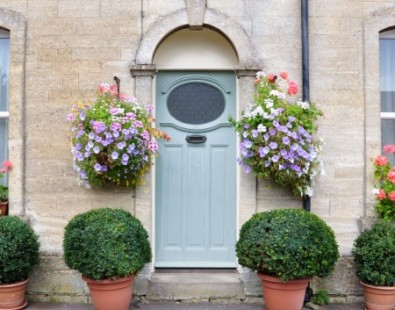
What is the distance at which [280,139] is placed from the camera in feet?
16.3

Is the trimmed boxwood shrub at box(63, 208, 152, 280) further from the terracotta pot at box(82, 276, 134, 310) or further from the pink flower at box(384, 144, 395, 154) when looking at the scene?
the pink flower at box(384, 144, 395, 154)

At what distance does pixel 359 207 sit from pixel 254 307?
1701mm

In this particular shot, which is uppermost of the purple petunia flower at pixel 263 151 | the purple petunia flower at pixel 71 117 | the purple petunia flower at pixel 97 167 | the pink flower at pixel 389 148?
the purple petunia flower at pixel 71 117

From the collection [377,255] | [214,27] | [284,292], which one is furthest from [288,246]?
[214,27]

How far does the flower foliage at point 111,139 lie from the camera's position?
4.93 meters

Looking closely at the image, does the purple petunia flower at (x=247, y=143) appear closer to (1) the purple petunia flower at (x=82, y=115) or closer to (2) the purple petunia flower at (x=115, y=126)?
(2) the purple petunia flower at (x=115, y=126)

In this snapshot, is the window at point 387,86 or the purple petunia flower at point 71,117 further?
the window at point 387,86

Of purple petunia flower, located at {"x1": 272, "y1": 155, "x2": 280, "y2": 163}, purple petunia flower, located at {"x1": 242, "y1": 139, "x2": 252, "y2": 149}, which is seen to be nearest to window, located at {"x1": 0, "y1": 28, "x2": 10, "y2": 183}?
purple petunia flower, located at {"x1": 242, "y1": 139, "x2": 252, "y2": 149}

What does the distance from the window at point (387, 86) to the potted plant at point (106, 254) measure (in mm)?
3285

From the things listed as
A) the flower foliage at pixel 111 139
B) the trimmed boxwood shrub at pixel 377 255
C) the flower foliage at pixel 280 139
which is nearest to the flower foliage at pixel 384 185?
the trimmed boxwood shrub at pixel 377 255

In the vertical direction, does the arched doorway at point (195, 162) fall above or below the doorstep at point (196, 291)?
above

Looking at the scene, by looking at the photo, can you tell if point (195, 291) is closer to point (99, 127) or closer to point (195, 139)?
point (195, 139)

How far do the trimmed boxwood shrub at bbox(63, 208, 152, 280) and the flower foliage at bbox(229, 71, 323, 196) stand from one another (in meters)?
Result: 1.52

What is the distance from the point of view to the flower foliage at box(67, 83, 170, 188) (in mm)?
4934
